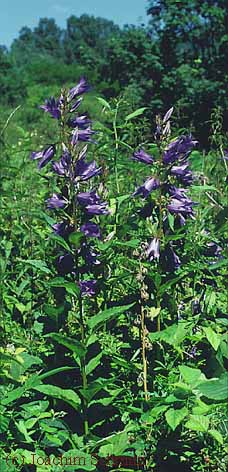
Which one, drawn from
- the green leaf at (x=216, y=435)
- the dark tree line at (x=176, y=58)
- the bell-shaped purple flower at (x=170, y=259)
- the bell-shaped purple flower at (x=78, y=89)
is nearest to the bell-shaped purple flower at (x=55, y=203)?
the bell-shaped purple flower at (x=78, y=89)

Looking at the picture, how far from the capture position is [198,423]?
2111mm

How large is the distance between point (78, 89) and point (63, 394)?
1029mm

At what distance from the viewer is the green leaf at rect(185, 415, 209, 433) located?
6.86 ft

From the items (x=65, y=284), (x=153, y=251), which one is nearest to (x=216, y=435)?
(x=65, y=284)

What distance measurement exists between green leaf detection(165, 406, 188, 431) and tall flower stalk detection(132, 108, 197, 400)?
1.13 ft

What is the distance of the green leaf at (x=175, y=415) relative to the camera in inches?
82.1

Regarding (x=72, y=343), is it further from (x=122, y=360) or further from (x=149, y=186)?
(x=149, y=186)

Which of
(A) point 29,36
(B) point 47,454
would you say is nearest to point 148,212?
(B) point 47,454

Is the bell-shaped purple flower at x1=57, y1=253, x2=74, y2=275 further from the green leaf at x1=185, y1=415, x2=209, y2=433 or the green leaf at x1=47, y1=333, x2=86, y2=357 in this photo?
the green leaf at x1=185, y1=415, x2=209, y2=433

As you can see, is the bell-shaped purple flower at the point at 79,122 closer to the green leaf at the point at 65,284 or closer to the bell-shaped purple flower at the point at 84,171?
the bell-shaped purple flower at the point at 84,171

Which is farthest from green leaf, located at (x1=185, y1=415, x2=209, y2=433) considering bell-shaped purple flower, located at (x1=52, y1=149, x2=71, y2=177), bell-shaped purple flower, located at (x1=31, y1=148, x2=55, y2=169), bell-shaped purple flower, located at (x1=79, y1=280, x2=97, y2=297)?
bell-shaped purple flower, located at (x1=31, y1=148, x2=55, y2=169)

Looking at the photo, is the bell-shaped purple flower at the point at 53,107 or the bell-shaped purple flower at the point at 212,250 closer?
the bell-shaped purple flower at the point at 53,107

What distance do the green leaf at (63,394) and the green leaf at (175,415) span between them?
1.04 ft

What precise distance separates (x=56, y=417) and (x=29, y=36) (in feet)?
326
